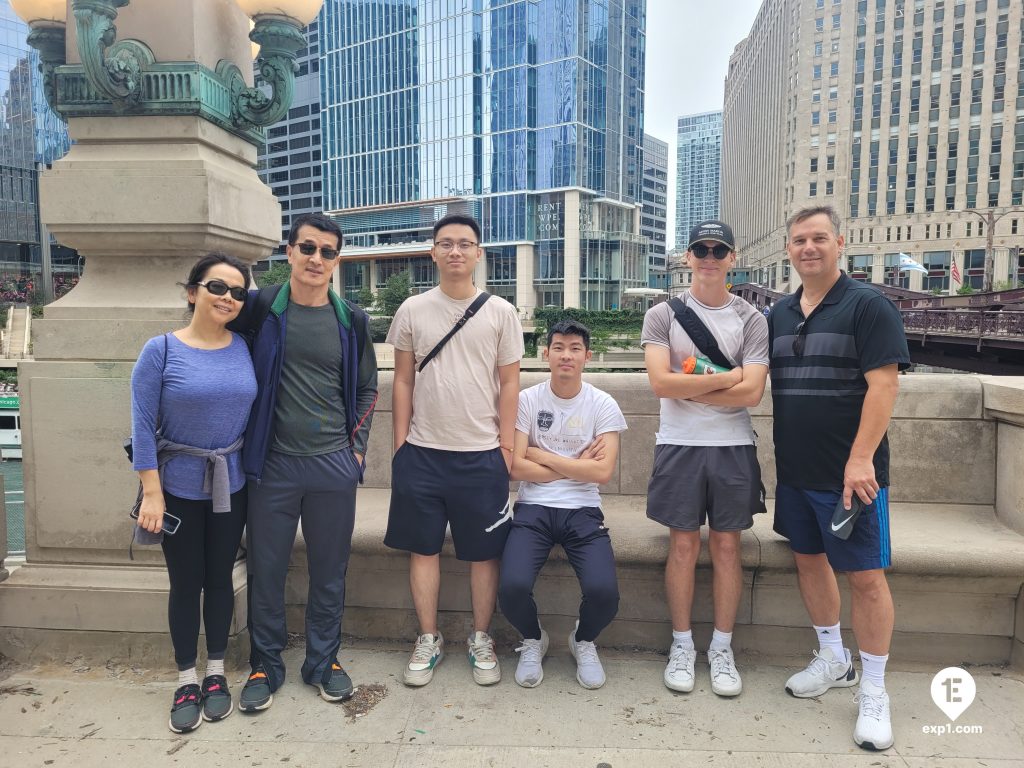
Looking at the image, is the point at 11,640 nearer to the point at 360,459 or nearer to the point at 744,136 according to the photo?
the point at 360,459

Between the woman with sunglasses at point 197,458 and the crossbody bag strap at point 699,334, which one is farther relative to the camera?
the crossbody bag strap at point 699,334

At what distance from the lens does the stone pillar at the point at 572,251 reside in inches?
2900

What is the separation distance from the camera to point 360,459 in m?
3.21

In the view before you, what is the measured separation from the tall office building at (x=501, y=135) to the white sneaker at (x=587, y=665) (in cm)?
7175

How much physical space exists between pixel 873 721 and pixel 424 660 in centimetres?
203

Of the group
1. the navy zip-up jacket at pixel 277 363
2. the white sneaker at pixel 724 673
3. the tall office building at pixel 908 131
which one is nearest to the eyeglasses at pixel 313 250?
the navy zip-up jacket at pixel 277 363

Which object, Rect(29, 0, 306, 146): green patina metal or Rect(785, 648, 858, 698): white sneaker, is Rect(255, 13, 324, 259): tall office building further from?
Rect(785, 648, 858, 698): white sneaker

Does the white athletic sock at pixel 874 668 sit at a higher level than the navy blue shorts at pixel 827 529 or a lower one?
lower

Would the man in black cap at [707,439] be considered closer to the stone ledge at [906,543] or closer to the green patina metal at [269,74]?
the stone ledge at [906,543]

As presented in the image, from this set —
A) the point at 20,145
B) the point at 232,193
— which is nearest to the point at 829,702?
the point at 232,193

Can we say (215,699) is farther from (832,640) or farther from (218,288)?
(832,640)

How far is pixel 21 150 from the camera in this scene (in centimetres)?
6944

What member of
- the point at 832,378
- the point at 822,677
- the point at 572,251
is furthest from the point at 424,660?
the point at 572,251

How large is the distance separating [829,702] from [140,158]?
171 inches
